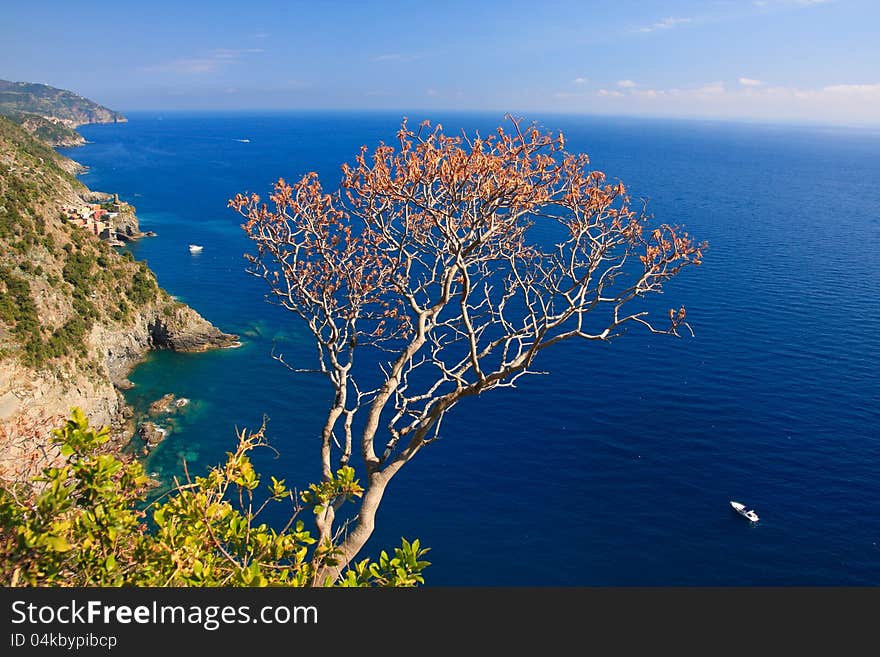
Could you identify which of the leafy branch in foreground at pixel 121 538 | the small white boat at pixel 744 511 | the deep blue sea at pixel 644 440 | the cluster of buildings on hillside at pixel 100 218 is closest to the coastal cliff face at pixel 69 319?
the deep blue sea at pixel 644 440

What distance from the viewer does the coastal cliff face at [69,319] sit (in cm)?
4269

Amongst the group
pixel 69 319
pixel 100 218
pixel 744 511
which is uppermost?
pixel 100 218

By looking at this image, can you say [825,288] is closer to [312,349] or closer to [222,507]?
[312,349]

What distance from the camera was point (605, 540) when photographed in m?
36.1

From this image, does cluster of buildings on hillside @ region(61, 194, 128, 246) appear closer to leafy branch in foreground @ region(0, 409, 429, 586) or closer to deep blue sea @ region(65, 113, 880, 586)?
deep blue sea @ region(65, 113, 880, 586)

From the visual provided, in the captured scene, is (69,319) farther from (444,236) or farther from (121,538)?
(444,236)

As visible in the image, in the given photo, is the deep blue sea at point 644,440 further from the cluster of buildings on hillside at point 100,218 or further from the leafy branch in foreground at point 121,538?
the leafy branch in foreground at point 121,538

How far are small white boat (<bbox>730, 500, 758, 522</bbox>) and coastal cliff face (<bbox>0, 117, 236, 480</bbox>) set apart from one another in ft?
132

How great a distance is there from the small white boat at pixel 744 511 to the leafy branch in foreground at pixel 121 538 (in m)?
35.9

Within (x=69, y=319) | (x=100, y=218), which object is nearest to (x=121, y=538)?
(x=69, y=319)

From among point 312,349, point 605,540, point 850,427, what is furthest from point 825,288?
point 312,349

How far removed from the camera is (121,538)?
336 inches

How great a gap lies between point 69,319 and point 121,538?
50.3 metres

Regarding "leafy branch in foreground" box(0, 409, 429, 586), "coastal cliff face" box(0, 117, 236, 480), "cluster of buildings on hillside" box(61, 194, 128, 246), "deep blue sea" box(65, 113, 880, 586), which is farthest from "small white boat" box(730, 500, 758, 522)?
"cluster of buildings on hillside" box(61, 194, 128, 246)
